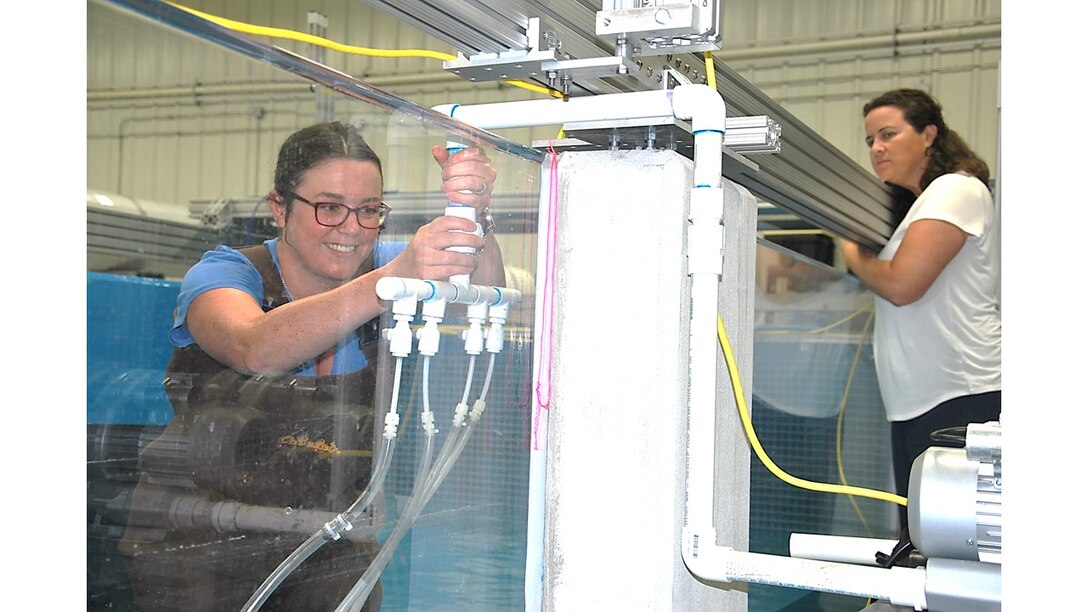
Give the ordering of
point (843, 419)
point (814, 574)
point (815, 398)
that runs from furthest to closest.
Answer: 1. point (843, 419)
2. point (815, 398)
3. point (814, 574)

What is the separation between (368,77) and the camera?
7.50m

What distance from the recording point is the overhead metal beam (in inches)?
57.3

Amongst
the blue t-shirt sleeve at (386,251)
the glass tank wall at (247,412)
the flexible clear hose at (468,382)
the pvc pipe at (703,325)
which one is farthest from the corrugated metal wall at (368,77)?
the pvc pipe at (703,325)

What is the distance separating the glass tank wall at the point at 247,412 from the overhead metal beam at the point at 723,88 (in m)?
0.15

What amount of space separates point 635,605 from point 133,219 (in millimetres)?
835

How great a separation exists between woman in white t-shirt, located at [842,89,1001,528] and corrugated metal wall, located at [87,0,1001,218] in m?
1.67

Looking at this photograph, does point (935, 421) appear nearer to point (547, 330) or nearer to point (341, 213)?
point (547, 330)

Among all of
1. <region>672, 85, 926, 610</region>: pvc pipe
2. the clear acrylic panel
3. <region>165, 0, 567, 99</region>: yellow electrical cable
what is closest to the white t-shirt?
<region>165, 0, 567, 99</region>: yellow electrical cable

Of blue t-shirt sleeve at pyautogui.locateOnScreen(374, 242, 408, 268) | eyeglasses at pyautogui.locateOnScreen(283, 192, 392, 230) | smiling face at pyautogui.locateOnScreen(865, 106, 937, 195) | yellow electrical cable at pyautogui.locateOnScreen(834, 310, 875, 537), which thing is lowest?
yellow electrical cable at pyautogui.locateOnScreen(834, 310, 875, 537)

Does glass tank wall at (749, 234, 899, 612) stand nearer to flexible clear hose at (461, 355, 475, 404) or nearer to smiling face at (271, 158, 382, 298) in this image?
flexible clear hose at (461, 355, 475, 404)

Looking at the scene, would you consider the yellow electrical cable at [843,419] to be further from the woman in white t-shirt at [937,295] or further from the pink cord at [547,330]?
the pink cord at [547,330]

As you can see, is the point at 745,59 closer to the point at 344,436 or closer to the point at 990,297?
the point at 990,297

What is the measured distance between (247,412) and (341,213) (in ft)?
0.86

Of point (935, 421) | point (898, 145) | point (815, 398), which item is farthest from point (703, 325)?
point (815, 398)
